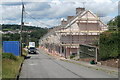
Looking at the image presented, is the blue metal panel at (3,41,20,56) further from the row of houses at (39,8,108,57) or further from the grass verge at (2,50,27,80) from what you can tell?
the row of houses at (39,8,108,57)

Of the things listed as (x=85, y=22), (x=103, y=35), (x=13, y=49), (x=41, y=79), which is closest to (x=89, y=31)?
(x=85, y=22)

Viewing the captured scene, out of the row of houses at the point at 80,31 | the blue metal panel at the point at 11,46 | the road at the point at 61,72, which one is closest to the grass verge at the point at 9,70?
the road at the point at 61,72

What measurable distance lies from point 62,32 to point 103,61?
29.9 m

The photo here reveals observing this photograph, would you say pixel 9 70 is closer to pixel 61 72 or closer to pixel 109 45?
pixel 61 72

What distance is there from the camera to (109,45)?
2809 cm

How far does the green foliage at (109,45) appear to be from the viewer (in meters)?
27.3

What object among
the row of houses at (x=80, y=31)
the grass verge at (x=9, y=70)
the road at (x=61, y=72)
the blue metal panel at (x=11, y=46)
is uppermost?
the row of houses at (x=80, y=31)

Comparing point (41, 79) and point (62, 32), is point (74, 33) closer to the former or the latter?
point (62, 32)

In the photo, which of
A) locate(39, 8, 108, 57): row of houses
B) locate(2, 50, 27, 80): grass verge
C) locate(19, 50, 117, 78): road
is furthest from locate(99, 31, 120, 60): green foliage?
locate(39, 8, 108, 57): row of houses

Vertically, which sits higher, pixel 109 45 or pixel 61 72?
pixel 109 45

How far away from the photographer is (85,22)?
198ft

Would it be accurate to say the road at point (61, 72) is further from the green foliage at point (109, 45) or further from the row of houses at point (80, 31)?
the row of houses at point (80, 31)

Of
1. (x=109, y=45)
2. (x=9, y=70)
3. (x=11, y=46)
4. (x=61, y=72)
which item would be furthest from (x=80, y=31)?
(x=9, y=70)

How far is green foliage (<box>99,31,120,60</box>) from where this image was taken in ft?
89.6
